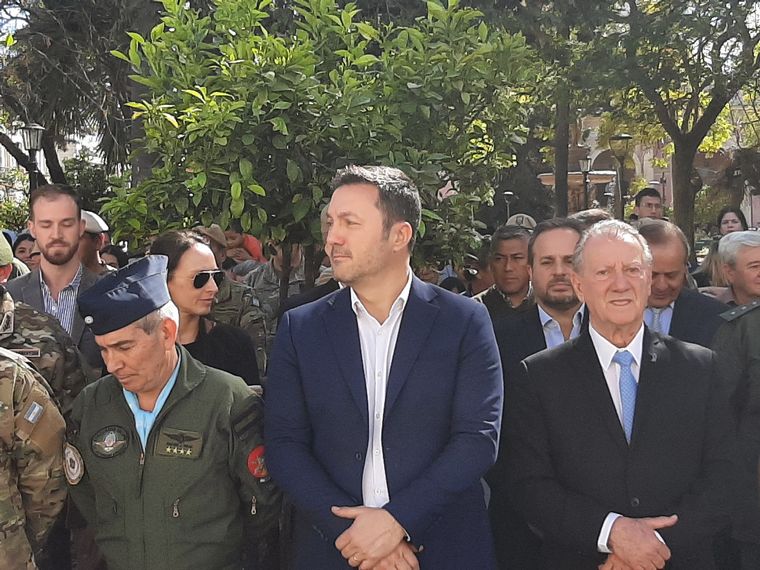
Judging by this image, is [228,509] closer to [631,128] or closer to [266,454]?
[266,454]

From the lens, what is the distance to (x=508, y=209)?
A: 1961 cm

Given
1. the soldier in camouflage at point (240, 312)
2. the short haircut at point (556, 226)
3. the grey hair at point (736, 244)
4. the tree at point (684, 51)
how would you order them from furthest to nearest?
the tree at point (684, 51) → the soldier in camouflage at point (240, 312) → the grey hair at point (736, 244) → the short haircut at point (556, 226)

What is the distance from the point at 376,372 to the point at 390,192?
0.60m

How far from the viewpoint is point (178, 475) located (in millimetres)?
2990

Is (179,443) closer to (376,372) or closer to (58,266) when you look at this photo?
(376,372)

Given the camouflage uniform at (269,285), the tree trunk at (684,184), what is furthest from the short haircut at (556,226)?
the tree trunk at (684,184)

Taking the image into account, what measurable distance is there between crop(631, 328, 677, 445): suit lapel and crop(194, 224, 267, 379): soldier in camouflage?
7.53 feet

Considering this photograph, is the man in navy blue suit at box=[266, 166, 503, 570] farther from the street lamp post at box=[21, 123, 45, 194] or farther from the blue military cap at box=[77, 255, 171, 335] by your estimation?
the street lamp post at box=[21, 123, 45, 194]

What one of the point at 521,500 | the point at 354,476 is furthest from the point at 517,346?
the point at 354,476

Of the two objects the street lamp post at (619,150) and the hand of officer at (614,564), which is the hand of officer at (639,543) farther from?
the street lamp post at (619,150)

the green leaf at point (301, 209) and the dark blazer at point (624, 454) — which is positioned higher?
the green leaf at point (301, 209)

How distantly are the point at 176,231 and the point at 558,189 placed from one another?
45.4ft

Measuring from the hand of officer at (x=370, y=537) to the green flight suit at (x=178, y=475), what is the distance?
0.44 meters

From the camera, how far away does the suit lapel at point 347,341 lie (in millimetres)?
2988
